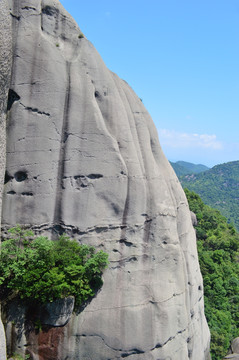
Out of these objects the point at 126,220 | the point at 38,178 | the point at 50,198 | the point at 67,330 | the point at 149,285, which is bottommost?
the point at 67,330

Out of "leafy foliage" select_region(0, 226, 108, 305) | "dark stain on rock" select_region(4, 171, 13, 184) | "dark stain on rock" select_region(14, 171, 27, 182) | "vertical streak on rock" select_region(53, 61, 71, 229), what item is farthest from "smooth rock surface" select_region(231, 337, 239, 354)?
"dark stain on rock" select_region(4, 171, 13, 184)

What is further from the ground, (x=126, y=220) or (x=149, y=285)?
(x=126, y=220)

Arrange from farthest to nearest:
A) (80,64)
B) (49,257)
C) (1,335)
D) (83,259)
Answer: (80,64) → (83,259) → (49,257) → (1,335)

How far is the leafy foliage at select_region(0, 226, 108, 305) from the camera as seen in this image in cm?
1233

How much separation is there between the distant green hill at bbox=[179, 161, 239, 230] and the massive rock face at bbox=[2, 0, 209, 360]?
96.2 meters

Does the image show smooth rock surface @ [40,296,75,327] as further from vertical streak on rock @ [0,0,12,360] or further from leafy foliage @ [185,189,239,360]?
leafy foliage @ [185,189,239,360]

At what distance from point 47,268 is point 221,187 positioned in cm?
15929

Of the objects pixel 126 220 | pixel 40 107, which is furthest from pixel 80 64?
pixel 126 220

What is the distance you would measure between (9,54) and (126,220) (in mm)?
8847

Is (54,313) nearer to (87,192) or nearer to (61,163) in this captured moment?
(87,192)

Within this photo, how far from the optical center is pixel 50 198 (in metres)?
13.9

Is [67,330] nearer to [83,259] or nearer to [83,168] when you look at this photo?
[83,259]

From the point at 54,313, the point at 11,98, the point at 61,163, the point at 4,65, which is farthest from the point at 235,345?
the point at 4,65

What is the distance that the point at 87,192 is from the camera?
14117mm
